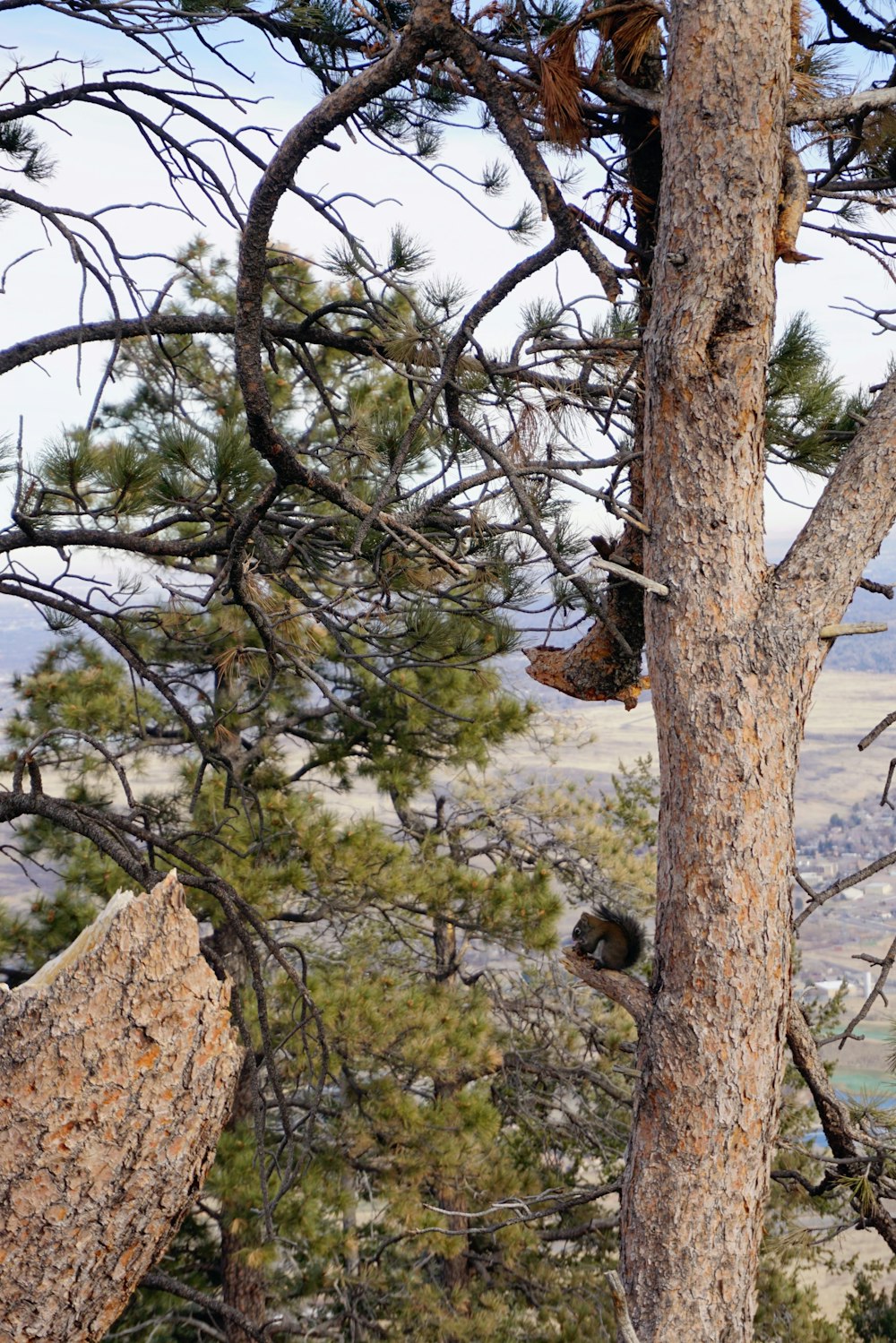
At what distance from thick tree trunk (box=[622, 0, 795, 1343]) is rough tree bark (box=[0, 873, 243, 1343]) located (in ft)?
2.92

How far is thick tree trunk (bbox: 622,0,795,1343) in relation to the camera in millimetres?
2006

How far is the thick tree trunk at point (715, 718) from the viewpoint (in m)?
2.01

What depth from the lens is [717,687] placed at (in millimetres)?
2043

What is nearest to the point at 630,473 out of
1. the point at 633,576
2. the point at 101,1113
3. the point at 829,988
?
the point at 633,576

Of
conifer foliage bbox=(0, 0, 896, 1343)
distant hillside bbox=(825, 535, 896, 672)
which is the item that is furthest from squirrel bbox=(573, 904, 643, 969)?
distant hillside bbox=(825, 535, 896, 672)

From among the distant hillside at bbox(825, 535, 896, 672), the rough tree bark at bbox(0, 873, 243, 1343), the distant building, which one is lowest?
the distant building

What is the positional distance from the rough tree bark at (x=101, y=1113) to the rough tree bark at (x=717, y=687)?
90 cm

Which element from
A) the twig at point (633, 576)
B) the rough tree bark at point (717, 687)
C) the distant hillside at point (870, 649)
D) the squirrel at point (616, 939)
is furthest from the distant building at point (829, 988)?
the distant hillside at point (870, 649)

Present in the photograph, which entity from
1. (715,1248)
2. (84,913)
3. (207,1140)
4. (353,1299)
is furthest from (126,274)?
(353,1299)

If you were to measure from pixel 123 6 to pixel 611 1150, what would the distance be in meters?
5.75

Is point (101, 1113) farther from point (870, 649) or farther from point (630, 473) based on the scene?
point (870, 649)

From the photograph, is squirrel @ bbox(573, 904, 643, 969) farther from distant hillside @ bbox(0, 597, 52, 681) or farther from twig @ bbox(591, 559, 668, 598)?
distant hillside @ bbox(0, 597, 52, 681)

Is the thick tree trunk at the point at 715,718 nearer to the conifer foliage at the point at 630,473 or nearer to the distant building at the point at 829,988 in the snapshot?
the conifer foliage at the point at 630,473

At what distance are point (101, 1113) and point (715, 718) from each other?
1.30 metres
